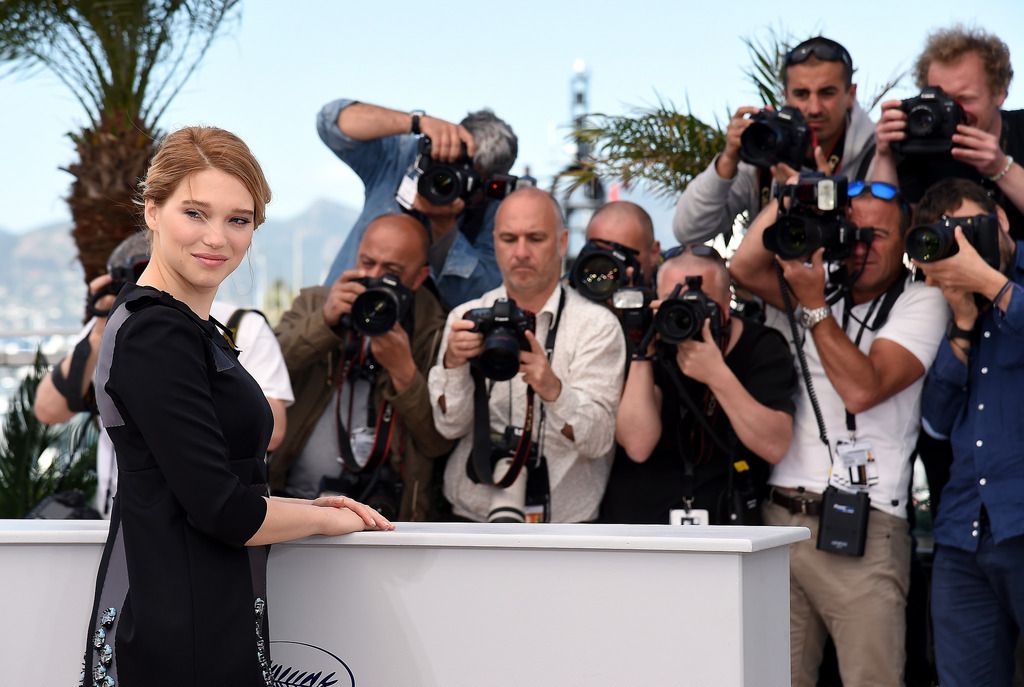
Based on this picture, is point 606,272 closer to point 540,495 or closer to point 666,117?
point 540,495

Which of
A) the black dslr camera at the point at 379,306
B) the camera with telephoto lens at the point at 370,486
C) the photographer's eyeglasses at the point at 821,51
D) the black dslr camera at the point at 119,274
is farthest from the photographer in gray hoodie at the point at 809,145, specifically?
the black dslr camera at the point at 119,274

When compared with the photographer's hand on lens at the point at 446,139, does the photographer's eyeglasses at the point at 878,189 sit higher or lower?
lower

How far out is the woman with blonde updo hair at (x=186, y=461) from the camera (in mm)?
1842

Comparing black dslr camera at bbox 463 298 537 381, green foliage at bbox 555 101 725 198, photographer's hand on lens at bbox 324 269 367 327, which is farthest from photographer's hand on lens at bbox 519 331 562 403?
green foliage at bbox 555 101 725 198

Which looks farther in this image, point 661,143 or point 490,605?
point 661,143

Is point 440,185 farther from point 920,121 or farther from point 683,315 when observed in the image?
point 920,121

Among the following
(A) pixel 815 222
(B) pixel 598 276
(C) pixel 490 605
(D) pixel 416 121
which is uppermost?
(D) pixel 416 121

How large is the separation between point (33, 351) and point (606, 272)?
4.53m

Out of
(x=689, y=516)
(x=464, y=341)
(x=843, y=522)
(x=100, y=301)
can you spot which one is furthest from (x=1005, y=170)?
(x=100, y=301)

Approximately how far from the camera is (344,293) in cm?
359

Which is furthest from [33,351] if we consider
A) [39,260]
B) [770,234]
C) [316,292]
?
[39,260]

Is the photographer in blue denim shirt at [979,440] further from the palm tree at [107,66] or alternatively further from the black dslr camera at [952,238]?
the palm tree at [107,66]

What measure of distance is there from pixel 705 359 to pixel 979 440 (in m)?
0.78

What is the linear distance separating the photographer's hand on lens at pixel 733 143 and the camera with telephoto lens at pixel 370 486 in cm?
151
